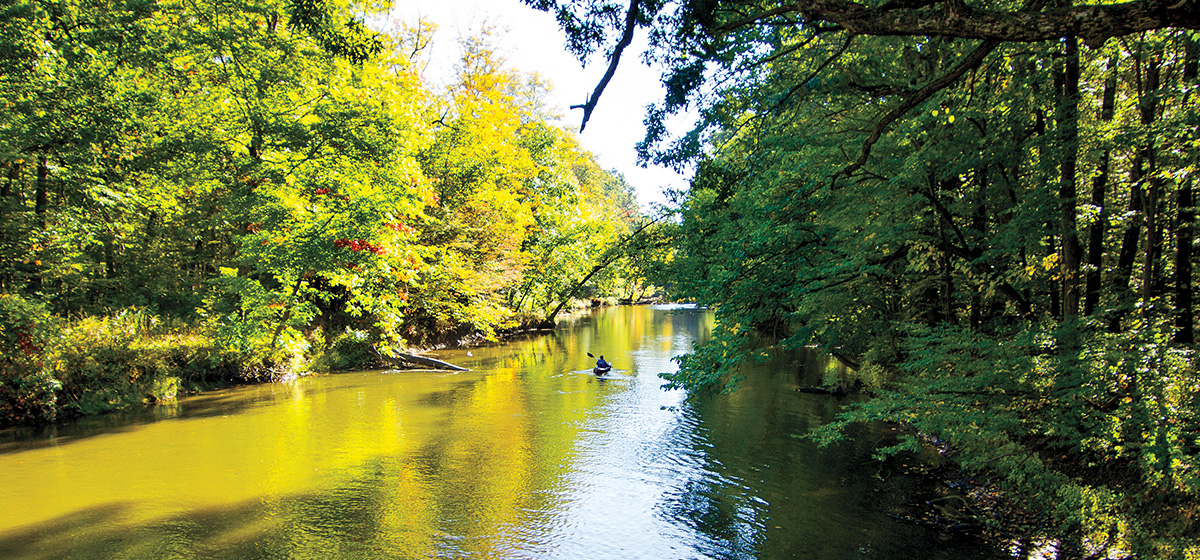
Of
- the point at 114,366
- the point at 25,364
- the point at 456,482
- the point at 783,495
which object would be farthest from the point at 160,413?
the point at 783,495

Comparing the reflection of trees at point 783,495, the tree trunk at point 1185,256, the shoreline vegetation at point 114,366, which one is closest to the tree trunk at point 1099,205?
the tree trunk at point 1185,256

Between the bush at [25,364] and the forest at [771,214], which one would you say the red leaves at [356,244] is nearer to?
the forest at [771,214]

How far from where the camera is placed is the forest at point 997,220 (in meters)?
5.84

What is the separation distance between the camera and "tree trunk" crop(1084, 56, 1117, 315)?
7.24m

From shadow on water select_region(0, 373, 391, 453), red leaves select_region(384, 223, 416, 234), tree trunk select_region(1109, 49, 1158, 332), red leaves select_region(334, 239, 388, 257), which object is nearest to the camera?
tree trunk select_region(1109, 49, 1158, 332)

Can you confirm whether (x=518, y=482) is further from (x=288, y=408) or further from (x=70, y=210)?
(x=70, y=210)

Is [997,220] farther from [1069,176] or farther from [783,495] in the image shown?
[783,495]

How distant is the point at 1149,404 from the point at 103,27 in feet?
70.6

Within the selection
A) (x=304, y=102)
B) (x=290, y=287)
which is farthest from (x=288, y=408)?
(x=304, y=102)

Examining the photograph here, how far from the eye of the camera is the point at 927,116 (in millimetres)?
7750

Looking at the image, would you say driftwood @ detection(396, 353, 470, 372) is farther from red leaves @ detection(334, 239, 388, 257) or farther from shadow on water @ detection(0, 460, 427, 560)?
shadow on water @ detection(0, 460, 427, 560)

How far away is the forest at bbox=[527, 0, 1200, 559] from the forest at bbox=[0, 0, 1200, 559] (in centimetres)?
5

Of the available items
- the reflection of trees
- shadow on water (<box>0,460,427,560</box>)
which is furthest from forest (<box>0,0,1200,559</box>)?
shadow on water (<box>0,460,427,560</box>)

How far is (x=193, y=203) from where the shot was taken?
1697 cm
